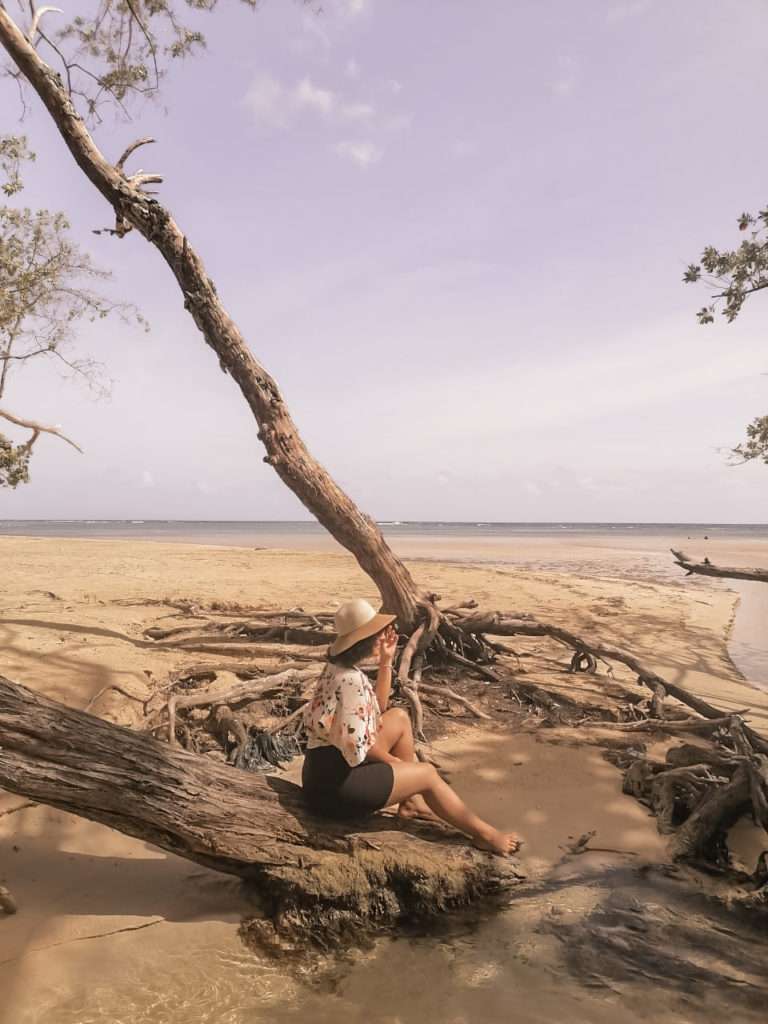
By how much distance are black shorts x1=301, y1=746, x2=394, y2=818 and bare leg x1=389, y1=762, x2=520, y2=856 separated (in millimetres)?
69

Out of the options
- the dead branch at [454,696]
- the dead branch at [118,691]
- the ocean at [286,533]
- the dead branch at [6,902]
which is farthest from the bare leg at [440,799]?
the ocean at [286,533]

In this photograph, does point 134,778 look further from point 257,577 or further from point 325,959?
point 257,577

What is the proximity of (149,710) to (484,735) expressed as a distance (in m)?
2.73

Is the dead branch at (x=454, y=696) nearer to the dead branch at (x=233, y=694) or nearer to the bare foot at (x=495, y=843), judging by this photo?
the dead branch at (x=233, y=694)

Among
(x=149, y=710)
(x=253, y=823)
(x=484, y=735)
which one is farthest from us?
(x=484, y=735)

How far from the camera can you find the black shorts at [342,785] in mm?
2945

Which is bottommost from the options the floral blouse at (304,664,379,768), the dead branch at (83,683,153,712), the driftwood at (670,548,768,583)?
the dead branch at (83,683,153,712)

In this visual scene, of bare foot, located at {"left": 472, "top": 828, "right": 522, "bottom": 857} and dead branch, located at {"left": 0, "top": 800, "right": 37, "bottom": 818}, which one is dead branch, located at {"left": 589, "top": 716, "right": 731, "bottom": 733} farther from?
dead branch, located at {"left": 0, "top": 800, "right": 37, "bottom": 818}

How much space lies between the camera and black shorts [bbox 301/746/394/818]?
2945mm

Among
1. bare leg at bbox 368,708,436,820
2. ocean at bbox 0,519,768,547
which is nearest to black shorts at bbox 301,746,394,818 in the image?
bare leg at bbox 368,708,436,820

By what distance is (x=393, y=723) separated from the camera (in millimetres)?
3406

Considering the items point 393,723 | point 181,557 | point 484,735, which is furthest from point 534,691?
point 181,557

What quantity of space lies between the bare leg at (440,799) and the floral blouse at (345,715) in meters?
0.24

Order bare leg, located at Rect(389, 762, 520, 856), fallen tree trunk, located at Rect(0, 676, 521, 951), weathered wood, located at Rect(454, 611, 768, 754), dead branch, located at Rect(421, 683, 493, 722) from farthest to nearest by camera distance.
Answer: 1. weathered wood, located at Rect(454, 611, 768, 754)
2. dead branch, located at Rect(421, 683, 493, 722)
3. bare leg, located at Rect(389, 762, 520, 856)
4. fallen tree trunk, located at Rect(0, 676, 521, 951)
